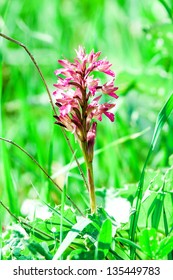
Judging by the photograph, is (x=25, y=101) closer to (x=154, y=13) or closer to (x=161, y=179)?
(x=154, y=13)

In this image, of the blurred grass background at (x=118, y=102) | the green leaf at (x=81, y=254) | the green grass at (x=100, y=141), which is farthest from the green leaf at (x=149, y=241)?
the blurred grass background at (x=118, y=102)

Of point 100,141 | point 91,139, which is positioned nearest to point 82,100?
point 91,139

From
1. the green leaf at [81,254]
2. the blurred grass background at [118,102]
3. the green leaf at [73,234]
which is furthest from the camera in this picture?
the blurred grass background at [118,102]

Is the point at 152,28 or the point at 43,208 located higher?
the point at 152,28

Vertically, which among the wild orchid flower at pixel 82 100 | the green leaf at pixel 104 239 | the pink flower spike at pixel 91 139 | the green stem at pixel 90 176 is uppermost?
the wild orchid flower at pixel 82 100

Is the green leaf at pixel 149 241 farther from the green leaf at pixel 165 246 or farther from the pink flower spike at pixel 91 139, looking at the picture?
the pink flower spike at pixel 91 139

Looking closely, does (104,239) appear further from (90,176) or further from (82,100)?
(82,100)
